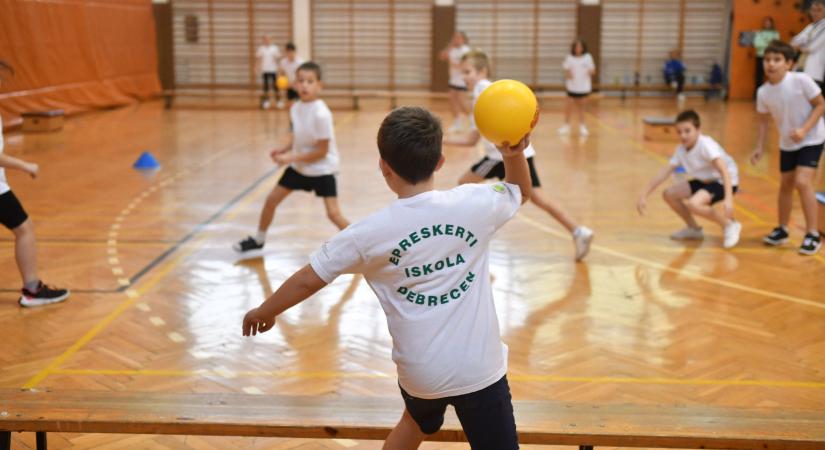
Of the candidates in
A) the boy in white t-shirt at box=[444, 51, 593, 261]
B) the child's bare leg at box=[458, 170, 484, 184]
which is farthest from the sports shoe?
the child's bare leg at box=[458, 170, 484, 184]

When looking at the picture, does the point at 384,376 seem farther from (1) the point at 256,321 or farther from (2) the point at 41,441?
(1) the point at 256,321

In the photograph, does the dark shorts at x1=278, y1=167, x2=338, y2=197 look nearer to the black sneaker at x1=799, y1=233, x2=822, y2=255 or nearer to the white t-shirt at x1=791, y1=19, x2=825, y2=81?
the black sneaker at x1=799, y1=233, x2=822, y2=255

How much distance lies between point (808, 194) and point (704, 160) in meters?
0.85

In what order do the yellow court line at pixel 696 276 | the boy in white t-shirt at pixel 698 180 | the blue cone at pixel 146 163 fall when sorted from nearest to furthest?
the yellow court line at pixel 696 276 → the boy in white t-shirt at pixel 698 180 → the blue cone at pixel 146 163

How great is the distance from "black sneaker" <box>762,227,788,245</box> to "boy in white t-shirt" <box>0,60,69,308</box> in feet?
18.1

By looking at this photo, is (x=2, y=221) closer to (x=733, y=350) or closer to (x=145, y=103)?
(x=733, y=350)

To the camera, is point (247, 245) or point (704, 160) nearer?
point (247, 245)

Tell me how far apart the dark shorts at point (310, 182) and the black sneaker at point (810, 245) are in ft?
12.3

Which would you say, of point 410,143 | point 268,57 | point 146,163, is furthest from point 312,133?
point 268,57

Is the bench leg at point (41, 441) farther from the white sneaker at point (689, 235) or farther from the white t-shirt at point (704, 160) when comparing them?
the white sneaker at point (689, 235)

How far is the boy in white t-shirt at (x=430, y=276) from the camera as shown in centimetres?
248

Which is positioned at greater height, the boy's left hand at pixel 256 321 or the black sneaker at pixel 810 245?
the boy's left hand at pixel 256 321

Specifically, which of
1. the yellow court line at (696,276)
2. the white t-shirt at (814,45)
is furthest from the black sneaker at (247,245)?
the white t-shirt at (814,45)

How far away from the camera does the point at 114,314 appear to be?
5551mm
